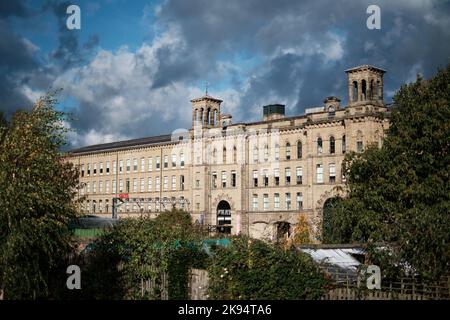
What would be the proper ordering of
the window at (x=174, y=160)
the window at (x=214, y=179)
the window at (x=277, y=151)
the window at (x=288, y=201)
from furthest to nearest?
the window at (x=174, y=160), the window at (x=214, y=179), the window at (x=277, y=151), the window at (x=288, y=201)

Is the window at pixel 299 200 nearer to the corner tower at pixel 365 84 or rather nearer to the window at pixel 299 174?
the window at pixel 299 174

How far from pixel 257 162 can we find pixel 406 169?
35.1 m

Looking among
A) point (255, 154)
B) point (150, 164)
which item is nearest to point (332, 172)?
point (255, 154)

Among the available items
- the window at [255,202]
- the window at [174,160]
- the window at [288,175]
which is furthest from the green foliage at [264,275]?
the window at [174,160]

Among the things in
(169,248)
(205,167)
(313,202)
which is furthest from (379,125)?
(169,248)

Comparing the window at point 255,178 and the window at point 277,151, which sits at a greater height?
the window at point 277,151

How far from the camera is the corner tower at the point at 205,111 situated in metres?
A: 75.7

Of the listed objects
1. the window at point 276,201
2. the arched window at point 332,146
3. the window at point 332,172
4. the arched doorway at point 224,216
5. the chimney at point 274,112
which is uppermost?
the chimney at point 274,112

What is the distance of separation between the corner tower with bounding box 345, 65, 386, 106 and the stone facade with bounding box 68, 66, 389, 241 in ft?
0.33

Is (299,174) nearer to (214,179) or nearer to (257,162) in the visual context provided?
(257,162)

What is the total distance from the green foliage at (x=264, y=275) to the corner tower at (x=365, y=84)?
40651 mm

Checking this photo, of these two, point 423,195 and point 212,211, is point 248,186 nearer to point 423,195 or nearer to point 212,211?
point 212,211

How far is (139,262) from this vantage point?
82.4 ft

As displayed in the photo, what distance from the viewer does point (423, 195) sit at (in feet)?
113
